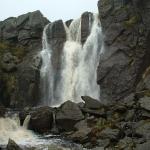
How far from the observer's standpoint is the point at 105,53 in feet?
175

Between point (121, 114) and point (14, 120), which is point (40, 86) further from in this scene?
point (121, 114)

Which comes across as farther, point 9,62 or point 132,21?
point 9,62

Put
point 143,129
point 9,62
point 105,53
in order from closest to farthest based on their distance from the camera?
point 143,129, point 105,53, point 9,62

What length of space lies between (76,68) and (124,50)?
9224 millimetres

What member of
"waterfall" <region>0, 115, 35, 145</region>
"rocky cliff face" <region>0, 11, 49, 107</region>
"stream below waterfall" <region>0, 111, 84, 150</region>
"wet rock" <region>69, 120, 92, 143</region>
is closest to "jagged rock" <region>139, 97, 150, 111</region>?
"wet rock" <region>69, 120, 92, 143</region>

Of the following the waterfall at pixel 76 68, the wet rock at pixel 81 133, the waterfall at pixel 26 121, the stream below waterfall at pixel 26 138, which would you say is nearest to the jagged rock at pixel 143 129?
the wet rock at pixel 81 133

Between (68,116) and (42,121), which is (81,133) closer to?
(68,116)

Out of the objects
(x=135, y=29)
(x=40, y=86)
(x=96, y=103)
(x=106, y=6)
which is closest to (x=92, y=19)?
(x=106, y=6)

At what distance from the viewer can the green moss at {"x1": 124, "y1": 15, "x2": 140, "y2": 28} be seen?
5366 centimetres

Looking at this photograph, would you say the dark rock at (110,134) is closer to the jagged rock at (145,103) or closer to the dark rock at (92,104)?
the jagged rock at (145,103)

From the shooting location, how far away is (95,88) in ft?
180

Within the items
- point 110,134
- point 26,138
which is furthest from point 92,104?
point 26,138

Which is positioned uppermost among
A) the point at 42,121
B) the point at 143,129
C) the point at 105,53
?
the point at 105,53

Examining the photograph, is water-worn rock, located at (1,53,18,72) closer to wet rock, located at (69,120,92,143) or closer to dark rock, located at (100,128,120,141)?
wet rock, located at (69,120,92,143)
